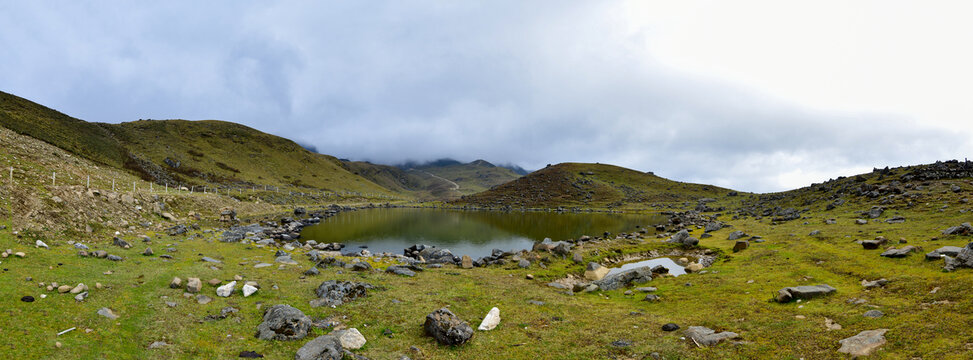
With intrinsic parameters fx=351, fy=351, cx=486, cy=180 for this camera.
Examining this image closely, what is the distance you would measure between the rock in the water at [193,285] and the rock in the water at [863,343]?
2521 cm

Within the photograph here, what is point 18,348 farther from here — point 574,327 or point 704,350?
point 704,350

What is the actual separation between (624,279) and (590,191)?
464 feet

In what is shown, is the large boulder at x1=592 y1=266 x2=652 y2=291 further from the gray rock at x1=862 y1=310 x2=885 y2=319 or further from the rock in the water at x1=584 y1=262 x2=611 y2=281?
the gray rock at x1=862 y1=310 x2=885 y2=319

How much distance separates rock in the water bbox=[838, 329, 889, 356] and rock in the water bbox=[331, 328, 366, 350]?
1543 cm

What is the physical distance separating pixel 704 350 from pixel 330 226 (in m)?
66.2

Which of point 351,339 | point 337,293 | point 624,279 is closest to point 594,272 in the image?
point 624,279

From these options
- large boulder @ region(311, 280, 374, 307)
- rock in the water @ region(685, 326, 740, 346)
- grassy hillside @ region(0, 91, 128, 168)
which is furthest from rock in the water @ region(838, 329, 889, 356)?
grassy hillside @ region(0, 91, 128, 168)

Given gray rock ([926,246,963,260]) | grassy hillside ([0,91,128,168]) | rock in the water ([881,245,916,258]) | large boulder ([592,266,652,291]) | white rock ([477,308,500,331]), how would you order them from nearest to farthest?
white rock ([477,308,500,331])
gray rock ([926,246,963,260])
rock in the water ([881,245,916,258])
large boulder ([592,266,652,291])
grassy hillside ([0,91,128,168])

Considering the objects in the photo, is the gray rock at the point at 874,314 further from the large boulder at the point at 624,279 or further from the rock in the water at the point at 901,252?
the rock in the water at the point at 901,252

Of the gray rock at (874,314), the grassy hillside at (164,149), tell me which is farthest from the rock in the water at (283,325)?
the grassy hillside at (164,149)

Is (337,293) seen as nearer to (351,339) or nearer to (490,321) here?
(351,339)

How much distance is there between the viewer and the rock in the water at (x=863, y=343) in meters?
10.1

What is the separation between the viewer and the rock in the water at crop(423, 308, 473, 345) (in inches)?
531

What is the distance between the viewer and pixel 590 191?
6324 inches
